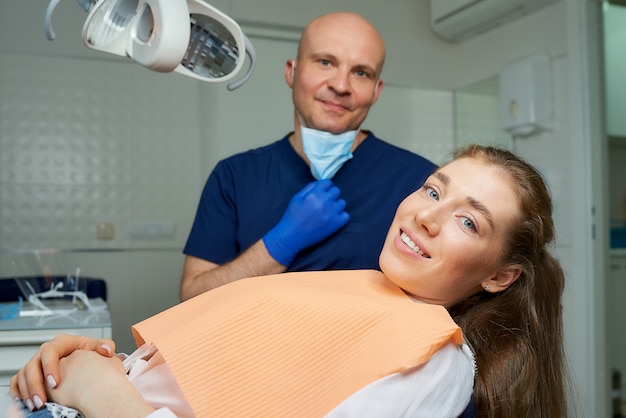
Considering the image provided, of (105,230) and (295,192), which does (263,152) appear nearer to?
(295,192)

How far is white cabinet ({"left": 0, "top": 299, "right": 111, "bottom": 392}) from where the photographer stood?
65.2 inches

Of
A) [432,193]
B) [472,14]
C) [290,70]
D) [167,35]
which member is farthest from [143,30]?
[472,14]

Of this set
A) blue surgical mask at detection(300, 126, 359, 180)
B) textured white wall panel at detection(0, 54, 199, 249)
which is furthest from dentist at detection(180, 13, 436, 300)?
textured white wall panel at detection(0, 54, 199, 249)

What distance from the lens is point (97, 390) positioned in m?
0.91

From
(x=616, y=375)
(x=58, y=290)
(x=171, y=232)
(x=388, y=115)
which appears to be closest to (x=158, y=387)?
(x=58, y=290)

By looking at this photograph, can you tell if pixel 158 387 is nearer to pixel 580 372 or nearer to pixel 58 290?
pixel 58 290

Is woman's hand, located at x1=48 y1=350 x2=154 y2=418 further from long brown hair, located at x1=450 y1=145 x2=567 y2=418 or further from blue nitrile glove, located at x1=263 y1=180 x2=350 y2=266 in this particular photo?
blue nitrile glove, located at x1=263 y1=180 x2=350 y2=266

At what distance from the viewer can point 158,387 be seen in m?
0.99

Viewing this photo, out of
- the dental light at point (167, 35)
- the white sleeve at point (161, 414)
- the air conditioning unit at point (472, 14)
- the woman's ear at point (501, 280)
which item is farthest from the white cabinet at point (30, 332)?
the air conditioning unit at point (472, 14)

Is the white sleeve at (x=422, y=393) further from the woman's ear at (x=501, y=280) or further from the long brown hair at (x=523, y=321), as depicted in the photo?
the woman's ear at (x=501, y=280)

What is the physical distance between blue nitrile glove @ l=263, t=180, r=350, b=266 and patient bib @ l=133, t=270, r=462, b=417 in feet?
1.73

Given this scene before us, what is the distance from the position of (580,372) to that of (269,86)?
213 centimetres

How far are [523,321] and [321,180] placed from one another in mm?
722

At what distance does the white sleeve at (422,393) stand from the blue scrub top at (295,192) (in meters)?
0.76
